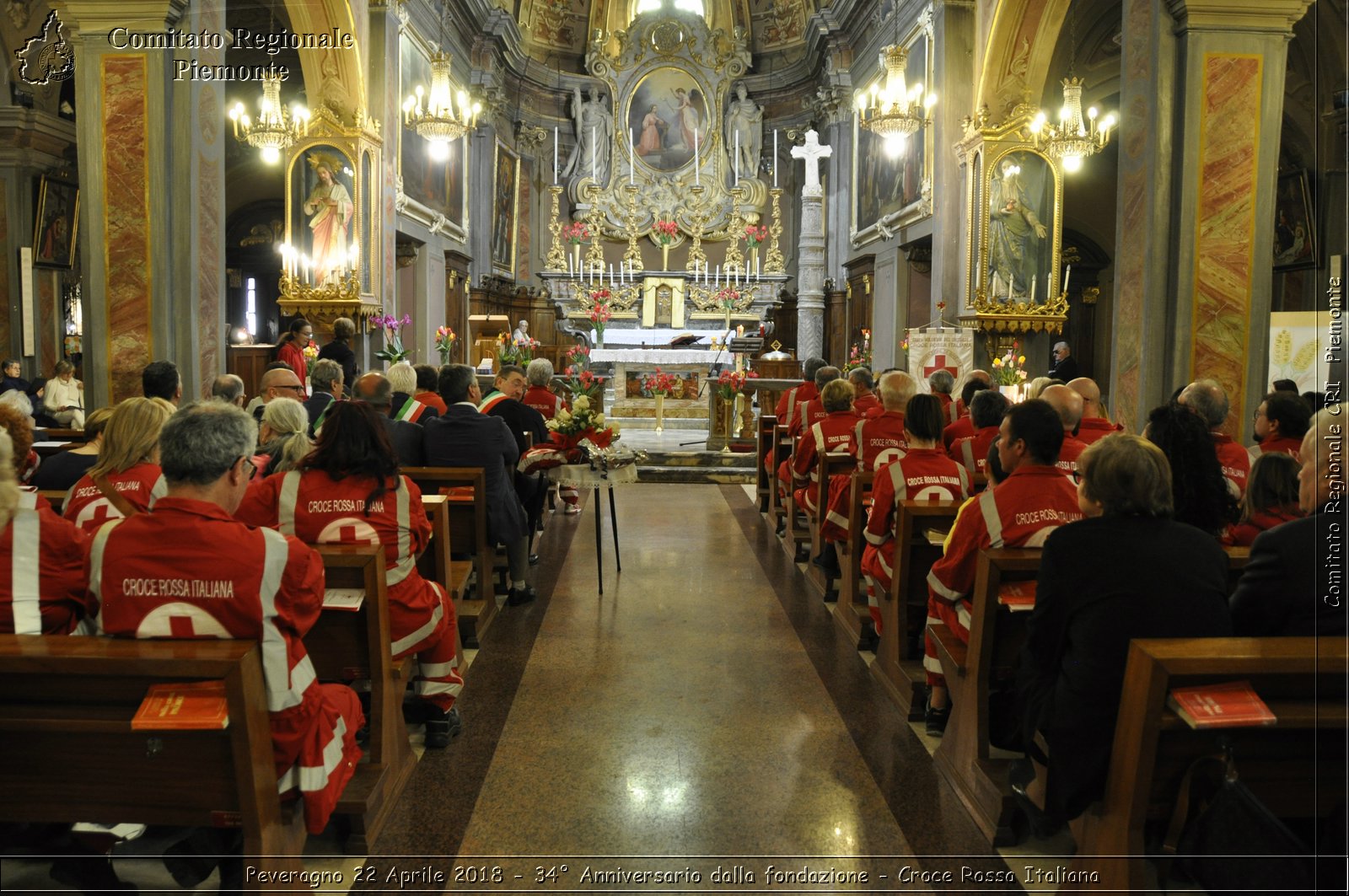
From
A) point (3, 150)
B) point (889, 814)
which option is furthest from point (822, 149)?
point (889, 814)

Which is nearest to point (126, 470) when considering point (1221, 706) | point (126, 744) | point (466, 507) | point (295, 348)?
point (126, 744)

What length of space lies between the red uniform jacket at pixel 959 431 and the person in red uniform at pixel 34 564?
4.42m

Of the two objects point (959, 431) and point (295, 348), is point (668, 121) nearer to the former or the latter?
point (295, 348)

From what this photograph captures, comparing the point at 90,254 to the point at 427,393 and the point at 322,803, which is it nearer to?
the point at 427,393

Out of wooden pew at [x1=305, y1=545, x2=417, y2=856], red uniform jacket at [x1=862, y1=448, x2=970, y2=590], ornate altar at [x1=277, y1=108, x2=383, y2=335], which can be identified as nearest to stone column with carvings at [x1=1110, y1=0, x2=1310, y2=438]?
red uniform jacket at [x1=862, y1=448, x2=970, y2=590]

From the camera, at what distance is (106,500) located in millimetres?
3219

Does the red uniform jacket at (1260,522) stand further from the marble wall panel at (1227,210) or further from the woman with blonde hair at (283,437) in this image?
the marble wall panel at (1227,210)

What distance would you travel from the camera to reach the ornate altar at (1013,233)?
10.8m

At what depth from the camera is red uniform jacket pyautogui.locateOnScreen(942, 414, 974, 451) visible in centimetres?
577

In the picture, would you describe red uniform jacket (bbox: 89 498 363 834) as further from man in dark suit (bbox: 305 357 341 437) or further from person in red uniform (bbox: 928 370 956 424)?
person in red uniform (bbox: 928 370 956 424)

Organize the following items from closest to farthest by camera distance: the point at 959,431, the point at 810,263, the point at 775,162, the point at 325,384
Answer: the point at 959,431
the point at 325,384
the point at 810,263
the point at 775,162

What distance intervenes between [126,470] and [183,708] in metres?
1.45

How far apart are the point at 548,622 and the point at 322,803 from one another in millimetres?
2872

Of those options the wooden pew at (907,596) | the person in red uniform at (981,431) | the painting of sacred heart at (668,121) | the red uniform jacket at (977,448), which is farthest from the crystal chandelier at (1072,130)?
the painting of sacred heart at (668,121)
